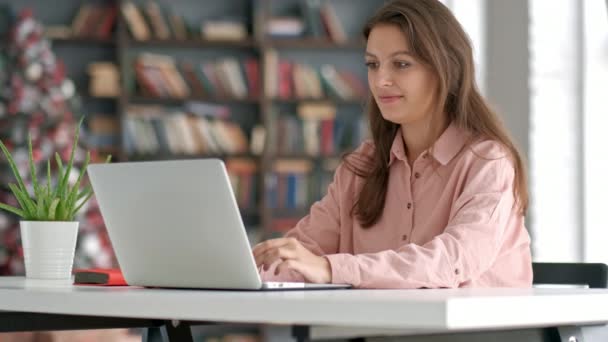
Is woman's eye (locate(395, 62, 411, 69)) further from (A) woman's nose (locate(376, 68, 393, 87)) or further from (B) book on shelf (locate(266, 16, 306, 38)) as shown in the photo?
(B) book on shelf (locate(266, 16, 306, 38))

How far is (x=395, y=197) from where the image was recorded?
7.44ft

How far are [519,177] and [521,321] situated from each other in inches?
32.4

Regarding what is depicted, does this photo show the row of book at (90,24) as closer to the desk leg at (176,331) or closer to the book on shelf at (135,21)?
the book on shelf at (135,21)

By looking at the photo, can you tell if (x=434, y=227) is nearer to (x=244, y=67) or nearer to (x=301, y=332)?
(x=301, y=332)

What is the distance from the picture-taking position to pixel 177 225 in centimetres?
165

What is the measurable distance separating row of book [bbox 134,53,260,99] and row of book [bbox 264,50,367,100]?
10 centimetres

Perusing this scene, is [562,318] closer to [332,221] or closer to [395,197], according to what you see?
[395,197]

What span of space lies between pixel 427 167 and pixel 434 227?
0.14 metres

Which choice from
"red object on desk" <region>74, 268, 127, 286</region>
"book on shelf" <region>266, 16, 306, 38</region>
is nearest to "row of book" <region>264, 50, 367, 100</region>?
"book on shelf" <region>266, 16, 306, 38</region>

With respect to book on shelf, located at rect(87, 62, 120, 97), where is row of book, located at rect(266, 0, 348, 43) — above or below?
above

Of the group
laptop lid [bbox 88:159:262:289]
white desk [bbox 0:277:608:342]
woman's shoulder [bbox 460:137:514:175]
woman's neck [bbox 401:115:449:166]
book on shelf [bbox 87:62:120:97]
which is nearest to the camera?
white desk [bbox 0:277:608:342]

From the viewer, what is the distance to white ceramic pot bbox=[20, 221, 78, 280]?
1.97m

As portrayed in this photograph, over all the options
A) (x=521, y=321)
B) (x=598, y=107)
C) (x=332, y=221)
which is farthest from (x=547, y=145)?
(x=521, y=321)

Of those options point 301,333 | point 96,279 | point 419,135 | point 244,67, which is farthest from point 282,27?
point 301,333
